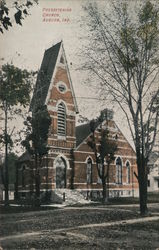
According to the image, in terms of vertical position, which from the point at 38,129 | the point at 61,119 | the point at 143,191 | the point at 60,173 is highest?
the point at 61,119

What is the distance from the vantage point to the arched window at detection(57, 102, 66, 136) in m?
29.8

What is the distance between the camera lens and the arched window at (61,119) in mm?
29844

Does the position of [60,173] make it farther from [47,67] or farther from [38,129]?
[47,67]

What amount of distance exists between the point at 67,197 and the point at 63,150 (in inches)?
156

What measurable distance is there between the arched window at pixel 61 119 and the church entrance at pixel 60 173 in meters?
2.16

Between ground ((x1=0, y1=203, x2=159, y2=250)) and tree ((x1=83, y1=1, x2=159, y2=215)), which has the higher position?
tree ((x1=83, y1=1, x2=159, y2=215))

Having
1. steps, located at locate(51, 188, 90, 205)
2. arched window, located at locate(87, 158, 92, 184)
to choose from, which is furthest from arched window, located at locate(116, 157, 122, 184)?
steps, located at locate(51, 188, 90, 205)

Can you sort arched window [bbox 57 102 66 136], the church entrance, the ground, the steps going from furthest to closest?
arched window [bbox 57 102 66 136] < the church entrance < the steps < the ground

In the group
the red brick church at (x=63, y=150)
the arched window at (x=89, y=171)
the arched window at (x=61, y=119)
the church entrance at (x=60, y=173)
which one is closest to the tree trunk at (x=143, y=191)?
the red brick church at (x=63, y=150)

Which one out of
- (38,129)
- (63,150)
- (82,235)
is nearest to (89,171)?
(63,150)

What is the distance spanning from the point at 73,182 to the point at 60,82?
8.12m

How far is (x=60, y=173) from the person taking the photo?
98.1 ft

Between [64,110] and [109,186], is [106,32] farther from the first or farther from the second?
[109,186]

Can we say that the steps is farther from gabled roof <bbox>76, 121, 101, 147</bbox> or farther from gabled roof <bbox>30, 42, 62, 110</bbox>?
gabled roof <bbox>30, 42, 62, 110</bbox>
